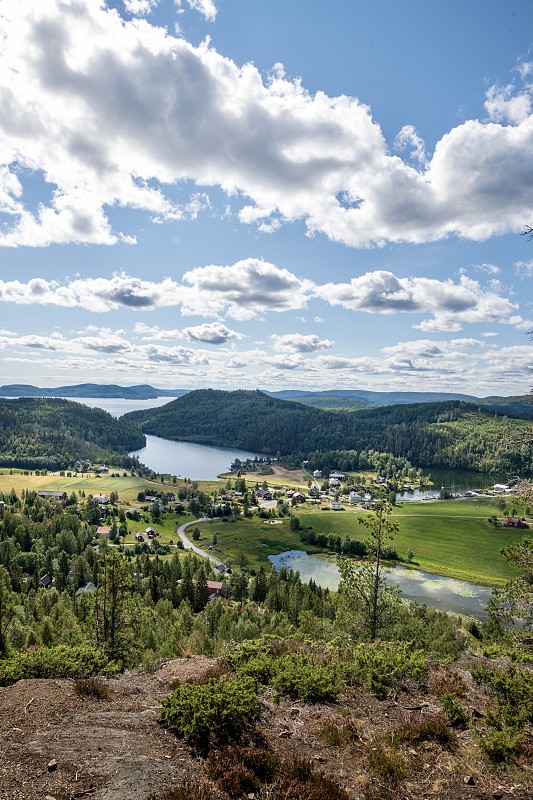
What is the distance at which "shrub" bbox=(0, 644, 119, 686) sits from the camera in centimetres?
1754

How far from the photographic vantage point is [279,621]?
52.8 meters

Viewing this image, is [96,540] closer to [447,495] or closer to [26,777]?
[26,777]

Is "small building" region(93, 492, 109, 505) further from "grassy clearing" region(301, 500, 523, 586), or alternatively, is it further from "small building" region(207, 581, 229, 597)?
"small building" region(207, 581, 229, 597)

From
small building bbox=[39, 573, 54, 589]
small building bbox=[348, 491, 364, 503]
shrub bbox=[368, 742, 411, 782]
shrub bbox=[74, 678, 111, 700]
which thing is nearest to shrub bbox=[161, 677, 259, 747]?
shrub bbox=[368, 742, 411, 782]

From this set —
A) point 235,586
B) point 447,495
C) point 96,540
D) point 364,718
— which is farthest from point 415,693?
point 447,495

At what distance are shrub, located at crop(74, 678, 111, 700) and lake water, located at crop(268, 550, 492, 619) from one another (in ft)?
201

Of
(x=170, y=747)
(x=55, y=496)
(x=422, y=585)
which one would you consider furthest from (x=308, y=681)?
(x=55, y=496)

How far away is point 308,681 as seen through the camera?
15.6 metres

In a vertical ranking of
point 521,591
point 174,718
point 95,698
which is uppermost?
point 521,591

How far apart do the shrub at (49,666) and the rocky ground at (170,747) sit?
Result: 4.36 ft

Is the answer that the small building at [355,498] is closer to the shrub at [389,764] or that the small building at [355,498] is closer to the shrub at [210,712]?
the shrub at [210,712]

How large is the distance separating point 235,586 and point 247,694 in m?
72.5

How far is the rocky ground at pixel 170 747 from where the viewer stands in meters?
9.72

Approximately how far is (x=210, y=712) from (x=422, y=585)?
91.4 m
